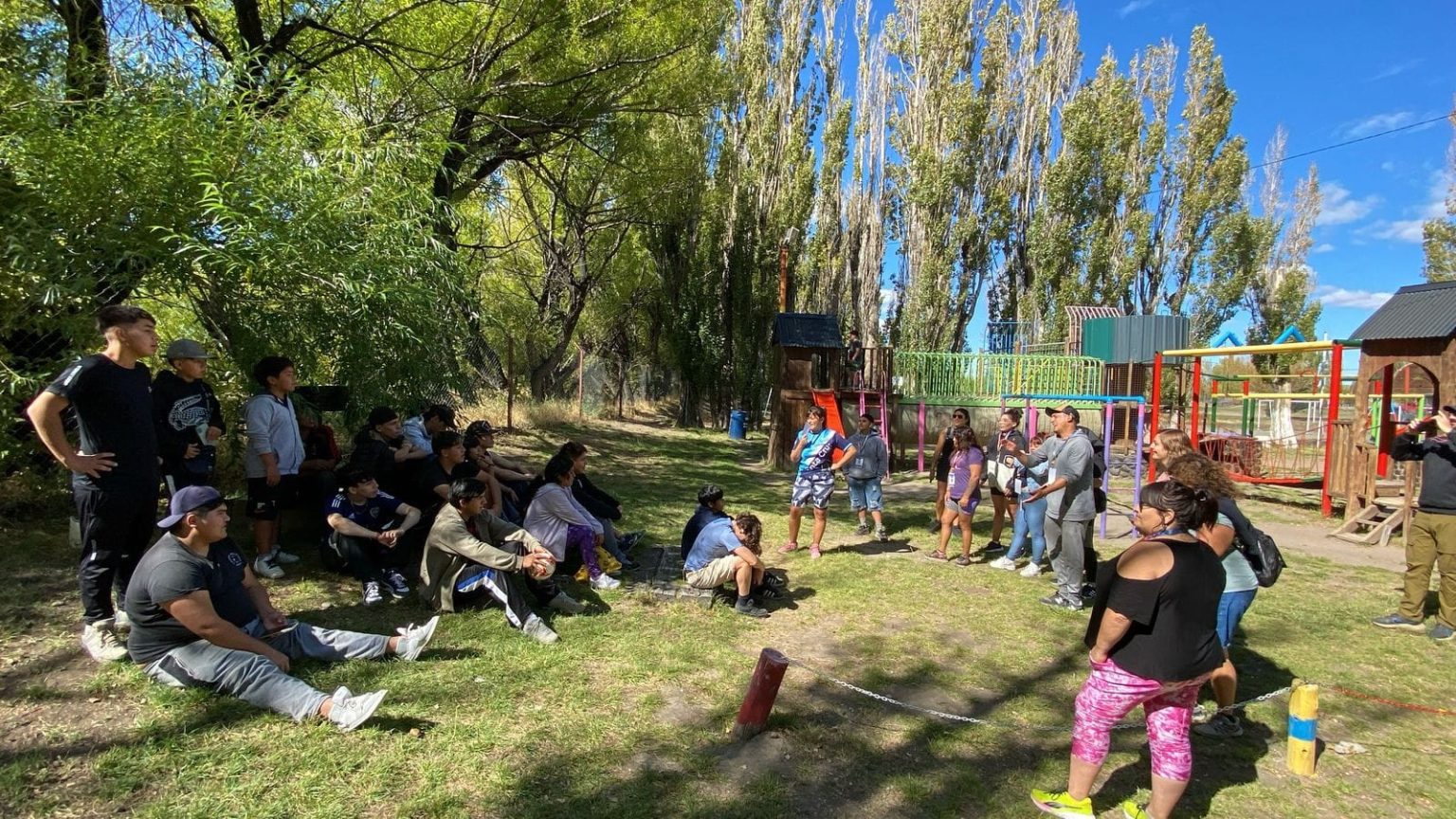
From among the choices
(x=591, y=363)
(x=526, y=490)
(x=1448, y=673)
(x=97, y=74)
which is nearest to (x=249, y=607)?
(x=526, y=490)

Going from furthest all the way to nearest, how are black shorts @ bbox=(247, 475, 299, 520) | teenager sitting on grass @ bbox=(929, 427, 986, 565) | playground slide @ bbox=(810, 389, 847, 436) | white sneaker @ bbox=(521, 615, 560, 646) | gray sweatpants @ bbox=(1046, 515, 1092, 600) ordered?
playground slide @ bbox=(810, 389, 847, 436) → teenager sitting on grass @ bbox=(929, 427, 986, 565) → gray sweatpants @ bbox=(1046, 515, 1092, 600) → black shorts @ bbox=(247, 475, 299, 520) → white sneaker @ bbox=(521, 615, 560, 646)

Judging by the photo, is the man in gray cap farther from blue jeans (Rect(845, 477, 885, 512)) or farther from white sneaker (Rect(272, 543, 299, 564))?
blue jeans (Rect(845, 477, 885, 512))

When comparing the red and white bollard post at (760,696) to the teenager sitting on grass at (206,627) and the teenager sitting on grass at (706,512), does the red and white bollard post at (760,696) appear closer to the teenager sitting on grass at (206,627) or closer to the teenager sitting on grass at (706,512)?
the teenager sitting on grass at (206,627)

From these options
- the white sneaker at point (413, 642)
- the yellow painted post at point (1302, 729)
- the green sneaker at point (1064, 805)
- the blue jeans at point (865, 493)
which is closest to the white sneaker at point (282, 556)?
the white sneaker at point (413, 642)

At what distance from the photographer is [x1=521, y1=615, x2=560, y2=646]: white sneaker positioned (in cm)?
469

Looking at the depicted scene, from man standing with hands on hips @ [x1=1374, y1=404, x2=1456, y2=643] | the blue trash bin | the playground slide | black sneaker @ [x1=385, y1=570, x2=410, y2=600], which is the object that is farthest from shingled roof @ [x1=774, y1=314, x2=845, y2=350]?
black sneaker @ [x1=385, y1=570, x2=410, y2=600]

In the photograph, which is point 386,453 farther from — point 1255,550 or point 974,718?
point 1255,550

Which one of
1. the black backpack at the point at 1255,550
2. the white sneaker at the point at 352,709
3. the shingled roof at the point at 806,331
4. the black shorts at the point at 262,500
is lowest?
the white sneaker at the point at 352,709

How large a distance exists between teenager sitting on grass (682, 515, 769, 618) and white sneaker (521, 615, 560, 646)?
1.27 meters

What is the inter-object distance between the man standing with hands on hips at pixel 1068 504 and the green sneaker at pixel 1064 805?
3.07 metres

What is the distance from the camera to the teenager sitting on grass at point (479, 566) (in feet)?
15.8

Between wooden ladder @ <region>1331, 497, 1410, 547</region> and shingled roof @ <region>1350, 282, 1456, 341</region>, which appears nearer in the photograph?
wooden ladder @ <region>1331, 497, 1410, 547</region>

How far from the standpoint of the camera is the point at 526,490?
22.9ft

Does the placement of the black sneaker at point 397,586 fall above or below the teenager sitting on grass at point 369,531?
below
